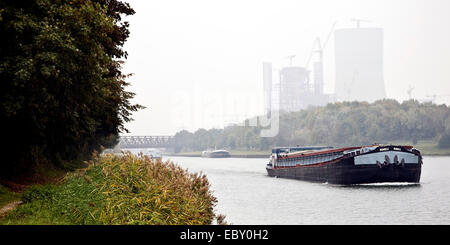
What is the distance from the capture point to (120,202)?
17.1 metres

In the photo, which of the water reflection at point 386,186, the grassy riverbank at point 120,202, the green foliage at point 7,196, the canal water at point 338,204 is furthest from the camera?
the water reflection at point 386,186

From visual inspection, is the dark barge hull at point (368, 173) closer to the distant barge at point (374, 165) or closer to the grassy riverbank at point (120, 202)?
the distant barge at point (374, 165)

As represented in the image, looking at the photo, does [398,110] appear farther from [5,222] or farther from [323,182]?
[5,222]

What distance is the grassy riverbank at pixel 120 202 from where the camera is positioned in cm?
1620

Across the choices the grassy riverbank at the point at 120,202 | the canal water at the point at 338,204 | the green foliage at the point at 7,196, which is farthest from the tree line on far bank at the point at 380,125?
the green foliage at the point at 7,196

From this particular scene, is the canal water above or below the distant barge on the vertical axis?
below

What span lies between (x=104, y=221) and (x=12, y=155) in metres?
17.7

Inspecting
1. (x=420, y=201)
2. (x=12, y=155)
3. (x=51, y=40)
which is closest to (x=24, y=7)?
(x=51, y=40)

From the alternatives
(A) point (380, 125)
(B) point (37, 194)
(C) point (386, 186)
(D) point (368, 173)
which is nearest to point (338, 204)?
(D) point (368, 173)

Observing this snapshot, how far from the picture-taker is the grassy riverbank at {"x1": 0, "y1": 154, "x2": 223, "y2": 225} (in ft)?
53.2

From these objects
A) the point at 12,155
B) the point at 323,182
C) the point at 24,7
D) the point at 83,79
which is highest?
the point at 24,7

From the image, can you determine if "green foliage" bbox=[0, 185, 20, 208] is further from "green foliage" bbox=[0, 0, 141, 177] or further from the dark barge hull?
the dark barge hull

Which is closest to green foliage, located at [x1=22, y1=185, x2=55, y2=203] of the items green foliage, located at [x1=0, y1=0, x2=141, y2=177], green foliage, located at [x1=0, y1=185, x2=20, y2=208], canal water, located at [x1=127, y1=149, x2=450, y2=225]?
green foliage, located at [x1=0, y1=185, x2=20, y2=208]
